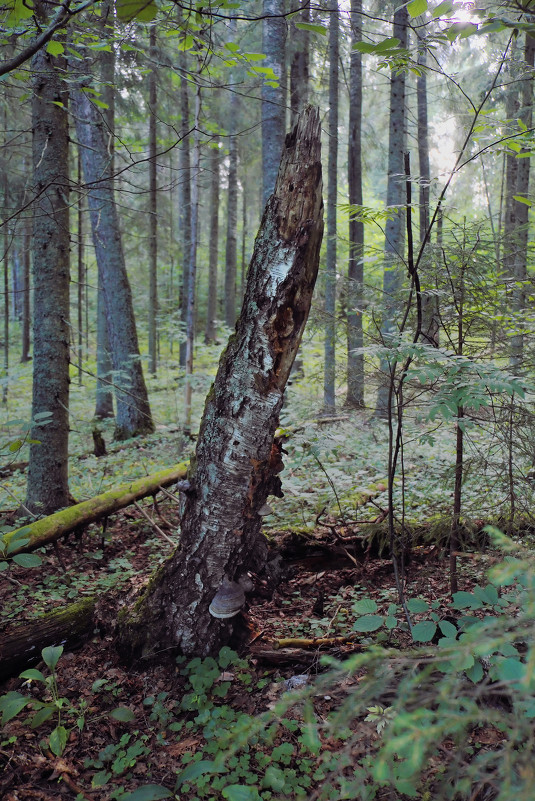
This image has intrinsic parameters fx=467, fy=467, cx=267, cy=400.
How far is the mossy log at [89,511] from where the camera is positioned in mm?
4047

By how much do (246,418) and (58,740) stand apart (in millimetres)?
1845

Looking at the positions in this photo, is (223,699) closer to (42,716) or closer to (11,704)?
(42,716)

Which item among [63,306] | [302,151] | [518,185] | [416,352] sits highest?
[518,185]

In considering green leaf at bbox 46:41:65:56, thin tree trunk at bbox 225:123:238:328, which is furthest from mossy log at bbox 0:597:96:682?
thin tree trunk at bbox 225:123:238:328

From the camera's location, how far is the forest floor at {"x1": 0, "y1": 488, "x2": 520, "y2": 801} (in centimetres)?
210

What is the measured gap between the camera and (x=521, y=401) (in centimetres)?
305

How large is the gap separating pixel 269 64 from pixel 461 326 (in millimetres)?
6874

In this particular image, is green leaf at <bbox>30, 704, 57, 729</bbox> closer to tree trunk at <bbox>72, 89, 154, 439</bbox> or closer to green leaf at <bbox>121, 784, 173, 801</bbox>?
green leaf at <bbox>121, 784, 173, 801</bbox>

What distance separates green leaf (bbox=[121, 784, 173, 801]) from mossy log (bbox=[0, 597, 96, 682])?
1174 mm

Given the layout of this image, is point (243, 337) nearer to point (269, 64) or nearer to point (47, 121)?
point (47, 121)

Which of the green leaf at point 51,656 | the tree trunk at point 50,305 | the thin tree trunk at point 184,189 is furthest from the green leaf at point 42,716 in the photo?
the thin tree trunk at point 184,189

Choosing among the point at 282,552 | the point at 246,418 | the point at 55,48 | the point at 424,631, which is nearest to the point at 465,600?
the point at 424,631

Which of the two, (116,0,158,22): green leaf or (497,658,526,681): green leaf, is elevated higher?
(116,0,158,22): green leaf

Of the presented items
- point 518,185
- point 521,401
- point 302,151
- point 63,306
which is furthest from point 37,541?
point 518,185
